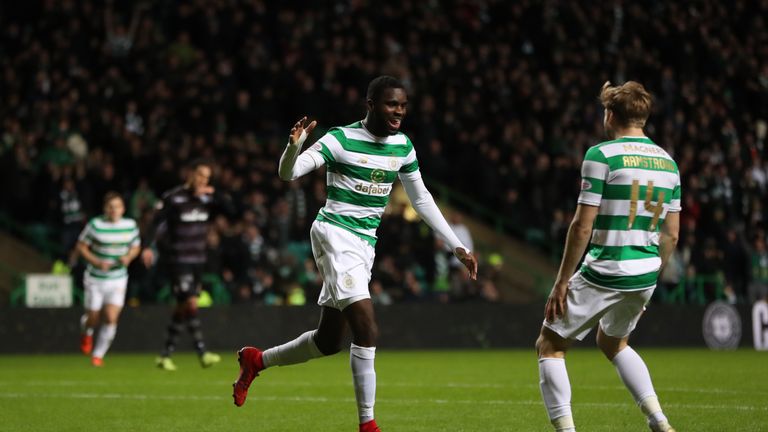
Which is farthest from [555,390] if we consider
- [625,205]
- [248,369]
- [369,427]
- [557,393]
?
[248,369]

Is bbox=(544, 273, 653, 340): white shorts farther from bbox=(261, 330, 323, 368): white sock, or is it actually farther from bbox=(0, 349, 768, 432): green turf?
bbox=(261, 330, 323, 368): white sock

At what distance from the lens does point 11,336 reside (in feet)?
62.4

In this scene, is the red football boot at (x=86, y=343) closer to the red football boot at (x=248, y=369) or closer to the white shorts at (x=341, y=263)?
the red football boot at (x=248, y=369)

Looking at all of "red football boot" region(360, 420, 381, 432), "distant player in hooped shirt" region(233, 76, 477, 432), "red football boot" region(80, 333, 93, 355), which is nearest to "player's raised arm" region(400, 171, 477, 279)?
"distant player in hooped shirt" region(233, 76, 477, 432)

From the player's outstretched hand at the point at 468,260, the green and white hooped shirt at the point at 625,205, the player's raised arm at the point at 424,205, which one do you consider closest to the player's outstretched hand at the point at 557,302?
the green and white hooped shirt at the point at 625,205

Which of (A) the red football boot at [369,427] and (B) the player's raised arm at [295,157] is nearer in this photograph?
(B) the player's raised arm at [295,157]

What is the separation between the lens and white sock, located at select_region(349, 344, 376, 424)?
7.73m

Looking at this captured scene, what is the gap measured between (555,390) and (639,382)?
0.60 meters

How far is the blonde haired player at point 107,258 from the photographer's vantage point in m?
16.4

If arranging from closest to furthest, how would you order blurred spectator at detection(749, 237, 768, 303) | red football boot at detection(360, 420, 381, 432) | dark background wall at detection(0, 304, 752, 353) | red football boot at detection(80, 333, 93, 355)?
1. red football boot at detection(360, 420, 381, 432)
2. red football boot at detection(80, 333, 93, 355)
3. dark background wall at detection(0, 304, 752, 353)
4. blurred spectator at detection(749, 237, 768, 303)

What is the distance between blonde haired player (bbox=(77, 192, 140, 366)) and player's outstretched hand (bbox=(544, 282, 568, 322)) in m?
10.4

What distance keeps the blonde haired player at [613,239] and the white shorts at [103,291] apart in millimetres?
10388

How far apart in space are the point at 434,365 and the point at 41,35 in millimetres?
10678

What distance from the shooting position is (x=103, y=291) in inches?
652
